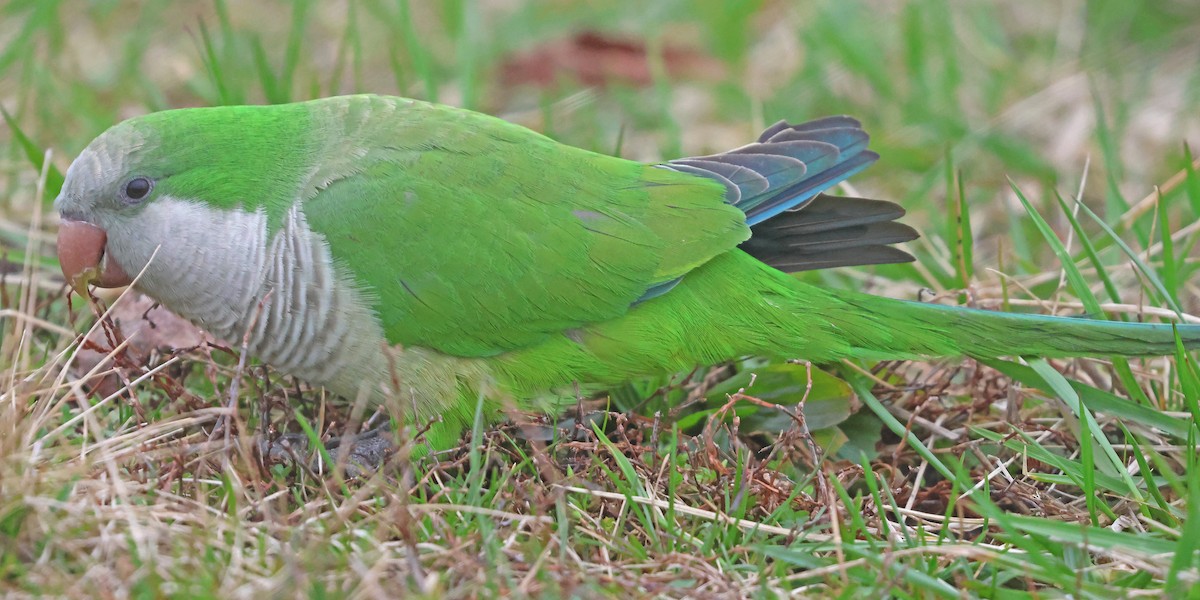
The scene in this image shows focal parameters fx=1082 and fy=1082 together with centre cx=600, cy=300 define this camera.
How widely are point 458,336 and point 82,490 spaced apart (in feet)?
3.78

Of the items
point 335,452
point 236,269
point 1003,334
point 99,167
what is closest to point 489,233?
point 236,269

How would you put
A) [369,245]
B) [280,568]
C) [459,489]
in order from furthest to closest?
[369,245] → [459,489] → [280,568]

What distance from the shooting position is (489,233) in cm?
341

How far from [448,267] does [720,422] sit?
38.4 inches

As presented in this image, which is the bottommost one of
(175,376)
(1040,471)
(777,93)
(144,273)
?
(1040,471)

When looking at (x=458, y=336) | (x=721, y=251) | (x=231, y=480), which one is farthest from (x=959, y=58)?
(x=231, y=480)

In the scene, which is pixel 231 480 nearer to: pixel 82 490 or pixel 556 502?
pixel 82 490

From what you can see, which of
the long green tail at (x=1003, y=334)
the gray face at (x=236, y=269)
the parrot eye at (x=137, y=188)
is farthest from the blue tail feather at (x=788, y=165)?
the parrot eye at (x=137, y=188)

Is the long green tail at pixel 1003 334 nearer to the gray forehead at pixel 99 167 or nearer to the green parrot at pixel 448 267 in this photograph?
the green parrot at pixel 448 267

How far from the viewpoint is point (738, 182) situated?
12.3 feet

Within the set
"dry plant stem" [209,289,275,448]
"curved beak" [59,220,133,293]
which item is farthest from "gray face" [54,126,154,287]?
"dry plant stem" [209,289,275,448]

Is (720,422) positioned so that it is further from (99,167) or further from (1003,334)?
(99,167)

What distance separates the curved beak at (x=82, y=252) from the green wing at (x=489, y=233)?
71 centimetres

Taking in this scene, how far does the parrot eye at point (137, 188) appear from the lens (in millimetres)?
Result: 3438
